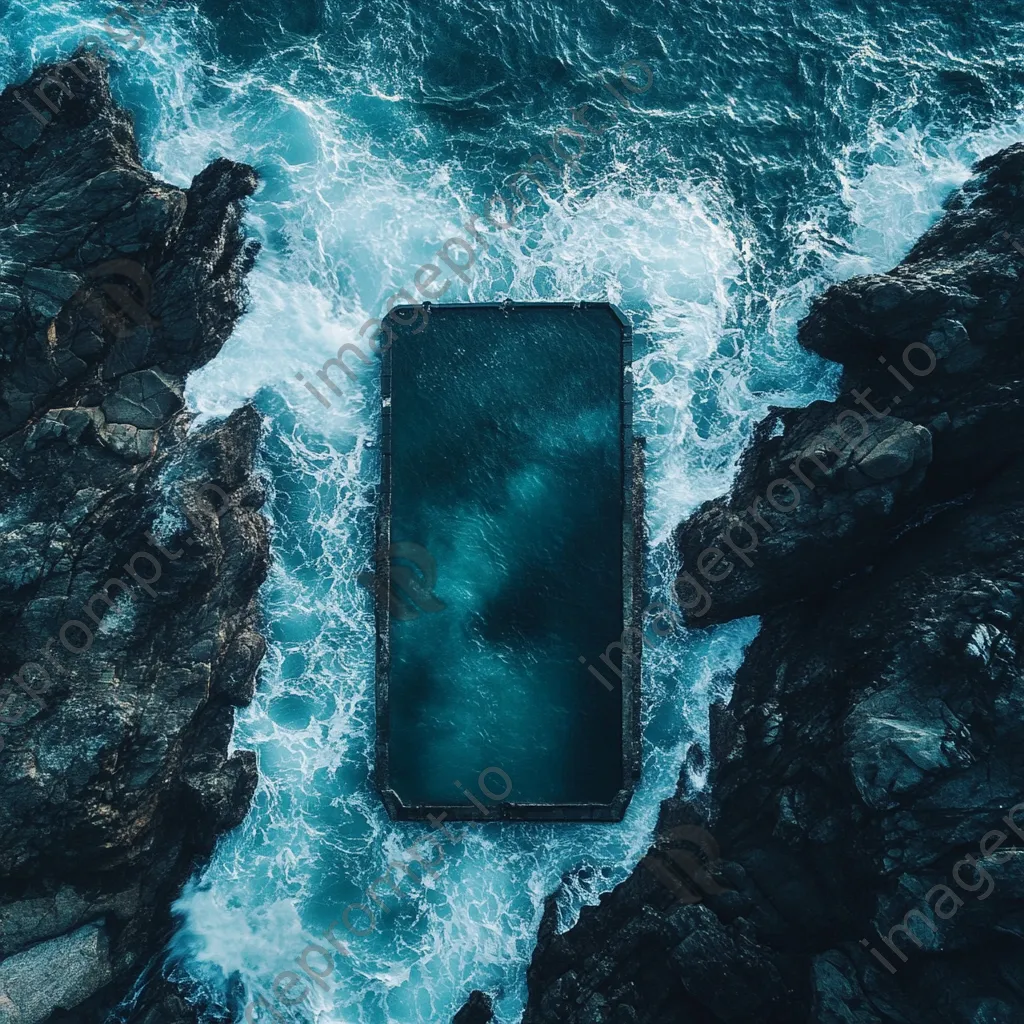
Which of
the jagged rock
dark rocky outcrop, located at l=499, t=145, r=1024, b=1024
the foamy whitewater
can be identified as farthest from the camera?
the foamy whitewater

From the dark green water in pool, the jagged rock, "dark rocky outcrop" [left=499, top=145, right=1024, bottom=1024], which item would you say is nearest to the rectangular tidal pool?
the dark green water in pool

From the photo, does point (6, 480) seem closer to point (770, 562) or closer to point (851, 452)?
point (770, 562)

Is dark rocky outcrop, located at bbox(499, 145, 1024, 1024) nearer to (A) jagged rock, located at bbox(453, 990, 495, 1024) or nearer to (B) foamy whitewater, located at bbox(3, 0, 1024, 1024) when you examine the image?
(A) jagged rock, located at bbox(453, 990, 495, 1024)

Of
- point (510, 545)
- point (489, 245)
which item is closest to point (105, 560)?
point (510, 545)

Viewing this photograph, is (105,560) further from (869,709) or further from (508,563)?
(869,709)

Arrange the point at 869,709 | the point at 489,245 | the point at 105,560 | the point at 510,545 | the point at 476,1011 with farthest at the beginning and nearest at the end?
the point at 489,245 → the point at 510,545 → the point at 105,560 → the point at 476,1011 → the point at 869,709

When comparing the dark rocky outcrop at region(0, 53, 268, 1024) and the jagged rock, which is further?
the jagged rock

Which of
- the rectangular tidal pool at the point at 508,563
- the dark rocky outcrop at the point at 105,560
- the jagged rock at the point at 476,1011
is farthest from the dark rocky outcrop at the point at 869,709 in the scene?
the dark rocky outcrop at the point at 105,560
